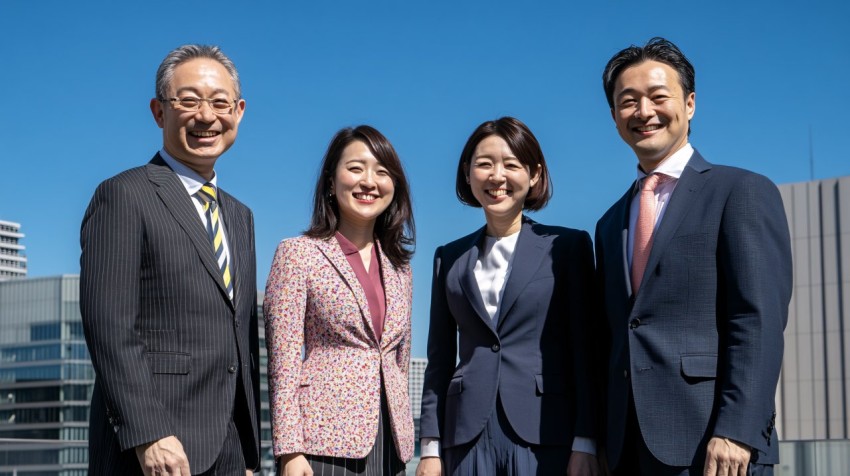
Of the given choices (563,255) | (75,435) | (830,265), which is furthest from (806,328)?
(75,435)

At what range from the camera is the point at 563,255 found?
427 centimetres

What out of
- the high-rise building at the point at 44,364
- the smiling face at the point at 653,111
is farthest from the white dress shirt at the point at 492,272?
the high-rise building at the point at 44,364

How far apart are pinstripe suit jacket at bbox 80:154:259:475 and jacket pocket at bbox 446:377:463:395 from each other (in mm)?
868

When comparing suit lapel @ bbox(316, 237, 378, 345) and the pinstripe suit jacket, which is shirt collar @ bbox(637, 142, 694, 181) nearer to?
suit lapel @ bbox(316, 237, 378, 345)

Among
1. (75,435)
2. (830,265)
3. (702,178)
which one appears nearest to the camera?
(702,178)

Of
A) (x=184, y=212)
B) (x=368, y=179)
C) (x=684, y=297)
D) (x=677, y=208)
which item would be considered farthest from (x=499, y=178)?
(x=184, y=212)

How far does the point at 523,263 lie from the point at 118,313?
1.72m

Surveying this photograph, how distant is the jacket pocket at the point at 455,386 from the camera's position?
4.19 metres

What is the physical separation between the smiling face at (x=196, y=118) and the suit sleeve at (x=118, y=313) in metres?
0.36

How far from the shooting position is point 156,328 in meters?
3.54

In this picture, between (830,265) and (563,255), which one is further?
(830,265)

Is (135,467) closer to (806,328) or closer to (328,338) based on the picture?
(328,338)

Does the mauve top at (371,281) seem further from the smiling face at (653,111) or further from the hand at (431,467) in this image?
the smiling face at (653,111)

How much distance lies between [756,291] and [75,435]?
97.0 meters
